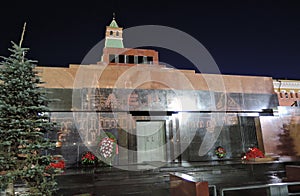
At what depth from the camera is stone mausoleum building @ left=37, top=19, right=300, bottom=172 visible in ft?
33.2

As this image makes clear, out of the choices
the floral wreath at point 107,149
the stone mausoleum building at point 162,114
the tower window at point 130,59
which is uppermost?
the tower window at point 130,59

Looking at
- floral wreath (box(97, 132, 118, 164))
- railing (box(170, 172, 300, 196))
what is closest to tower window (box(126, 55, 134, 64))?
floral wreath (box(97, 132, 118, 164))

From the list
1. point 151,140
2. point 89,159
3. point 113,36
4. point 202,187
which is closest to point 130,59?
point 151,140

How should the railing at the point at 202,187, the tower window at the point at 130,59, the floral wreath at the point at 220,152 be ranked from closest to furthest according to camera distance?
the railing at the point at 202,187 → the floral wreath at the point at 220,152 → the tower window at the point at 130,59

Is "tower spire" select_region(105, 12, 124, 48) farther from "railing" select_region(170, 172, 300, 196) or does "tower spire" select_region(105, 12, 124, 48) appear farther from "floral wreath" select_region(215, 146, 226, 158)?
"railing" select_region(170, 172, 300, 196)

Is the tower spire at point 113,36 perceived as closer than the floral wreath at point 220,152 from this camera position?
No

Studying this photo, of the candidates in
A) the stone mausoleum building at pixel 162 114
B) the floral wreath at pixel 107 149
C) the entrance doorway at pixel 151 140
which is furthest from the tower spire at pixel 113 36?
the floral wreath at pixel 107 149

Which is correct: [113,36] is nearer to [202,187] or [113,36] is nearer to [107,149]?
[107,149]

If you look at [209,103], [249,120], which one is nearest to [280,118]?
→ [249,120]

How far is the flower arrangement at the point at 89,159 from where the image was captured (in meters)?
9.28

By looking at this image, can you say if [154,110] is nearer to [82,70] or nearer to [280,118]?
[82,70]

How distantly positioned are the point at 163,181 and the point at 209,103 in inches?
229

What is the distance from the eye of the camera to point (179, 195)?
4.81 meters

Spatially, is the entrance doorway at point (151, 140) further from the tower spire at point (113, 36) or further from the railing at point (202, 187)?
the tower spire at point (113, 36)
